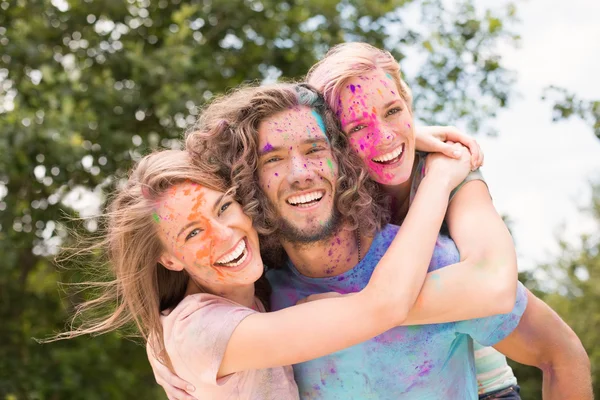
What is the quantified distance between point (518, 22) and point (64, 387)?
483 cm

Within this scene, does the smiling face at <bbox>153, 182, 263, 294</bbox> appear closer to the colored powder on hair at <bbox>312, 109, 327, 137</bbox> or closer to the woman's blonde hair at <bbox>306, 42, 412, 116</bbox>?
the colored powder on hair at <bbox>312, 109, 327, 137</bbox>

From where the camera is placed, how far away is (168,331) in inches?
101

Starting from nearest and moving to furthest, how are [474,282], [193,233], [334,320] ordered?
[334,320] < [474,282] < [193,233]

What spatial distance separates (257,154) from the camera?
8.80 ft

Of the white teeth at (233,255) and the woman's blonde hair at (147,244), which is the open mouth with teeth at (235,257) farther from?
the woman's blonde hair at (147,244)

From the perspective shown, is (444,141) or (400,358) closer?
(400,358)

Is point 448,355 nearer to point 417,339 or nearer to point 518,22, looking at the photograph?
point 417,339

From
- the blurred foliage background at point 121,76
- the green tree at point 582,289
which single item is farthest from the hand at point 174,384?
the green tree at point 582,289

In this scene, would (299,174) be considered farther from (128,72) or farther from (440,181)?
(128,72)

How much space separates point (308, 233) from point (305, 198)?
4.8 inches

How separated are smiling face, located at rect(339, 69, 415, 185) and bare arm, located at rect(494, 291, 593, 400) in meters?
0.75

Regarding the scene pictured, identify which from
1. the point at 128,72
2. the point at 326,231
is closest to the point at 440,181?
the point at 326,231

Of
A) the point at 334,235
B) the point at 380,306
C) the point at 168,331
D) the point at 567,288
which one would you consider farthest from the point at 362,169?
the point at 567,288

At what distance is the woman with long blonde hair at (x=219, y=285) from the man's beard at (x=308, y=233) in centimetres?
11
